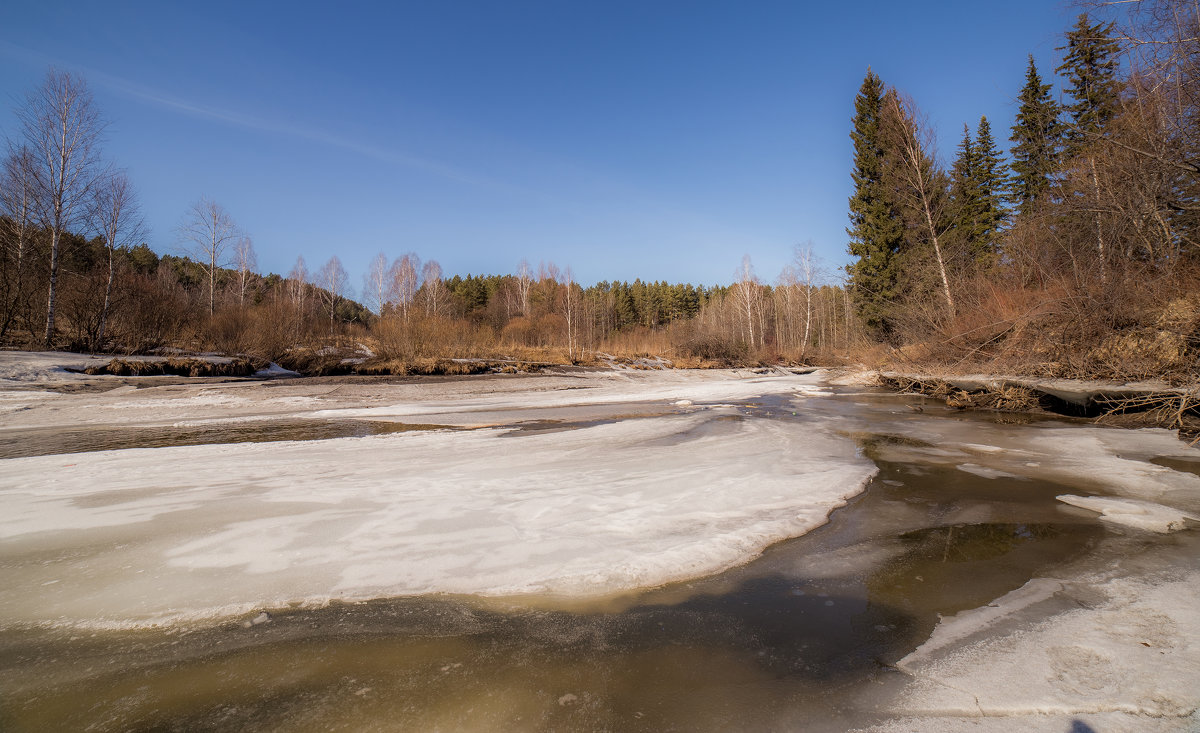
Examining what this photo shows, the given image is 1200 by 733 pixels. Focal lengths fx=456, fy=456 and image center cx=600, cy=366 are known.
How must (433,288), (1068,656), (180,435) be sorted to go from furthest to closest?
(433,288)
(180,435)
(1068,656)

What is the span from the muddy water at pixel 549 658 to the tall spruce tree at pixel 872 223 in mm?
21293

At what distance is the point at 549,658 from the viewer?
1.72 metres

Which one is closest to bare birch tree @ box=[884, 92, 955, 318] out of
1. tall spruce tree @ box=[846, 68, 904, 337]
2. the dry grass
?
tall spruce tree @ box=[846, 68, 904, 337]

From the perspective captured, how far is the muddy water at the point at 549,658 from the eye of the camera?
143 centimetres

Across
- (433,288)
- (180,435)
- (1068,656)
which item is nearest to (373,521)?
(1068,656)

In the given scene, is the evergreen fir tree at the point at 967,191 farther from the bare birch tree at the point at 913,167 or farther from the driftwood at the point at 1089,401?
the driftwood at the point at 1089,401

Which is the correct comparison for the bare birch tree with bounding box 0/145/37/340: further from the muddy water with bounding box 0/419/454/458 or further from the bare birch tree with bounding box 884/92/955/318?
the bare birch tree with bounding box 884/92/955/318

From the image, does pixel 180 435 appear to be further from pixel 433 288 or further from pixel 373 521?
pixel 433 288

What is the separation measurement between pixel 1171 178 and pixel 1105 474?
7.43 metres

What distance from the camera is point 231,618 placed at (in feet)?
6.60

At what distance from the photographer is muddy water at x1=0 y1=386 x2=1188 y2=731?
4.69 ft

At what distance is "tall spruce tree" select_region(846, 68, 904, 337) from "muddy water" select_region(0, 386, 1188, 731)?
21293 mm

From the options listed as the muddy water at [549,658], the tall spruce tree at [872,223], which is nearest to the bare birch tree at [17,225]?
the muddy water at [549,658]

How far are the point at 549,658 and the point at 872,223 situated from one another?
2539 cm
